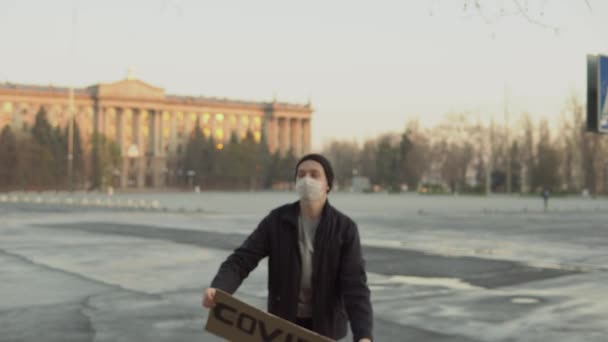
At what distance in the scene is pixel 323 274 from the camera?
158 inches

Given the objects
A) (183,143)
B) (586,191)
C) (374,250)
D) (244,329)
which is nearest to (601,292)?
(374,250)

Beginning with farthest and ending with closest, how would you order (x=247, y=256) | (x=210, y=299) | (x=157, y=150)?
(x=157, y=150) → (x=247, y=256) → (x=210, y=299)

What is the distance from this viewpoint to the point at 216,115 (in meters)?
164

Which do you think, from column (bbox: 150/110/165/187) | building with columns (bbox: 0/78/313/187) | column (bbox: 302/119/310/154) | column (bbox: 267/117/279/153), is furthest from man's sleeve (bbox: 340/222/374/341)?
column (bbox: 302/119/310/154)

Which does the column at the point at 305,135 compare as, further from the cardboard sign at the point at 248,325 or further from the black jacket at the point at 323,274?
the cardboard sign at the point at 248,325

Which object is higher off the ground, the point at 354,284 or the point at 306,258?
the point at 306,258

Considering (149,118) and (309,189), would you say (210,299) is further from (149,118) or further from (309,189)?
(149,118)

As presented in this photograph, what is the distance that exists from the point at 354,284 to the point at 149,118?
15462 cm

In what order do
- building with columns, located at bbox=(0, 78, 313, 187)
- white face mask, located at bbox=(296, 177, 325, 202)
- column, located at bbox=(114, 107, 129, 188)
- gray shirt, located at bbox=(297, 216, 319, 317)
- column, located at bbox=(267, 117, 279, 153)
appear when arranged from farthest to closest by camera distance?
column, located at bbox=(267, 117, 279, 153) → column, located at bbox=(114, 107, 129, 188) → building with columns, located at bbox=(0, 78, 313, 187) → gray shirt, located at bbox=(297, 216, 319, 317) → white face mask, located at bbox=(296, 177, 325, 202)

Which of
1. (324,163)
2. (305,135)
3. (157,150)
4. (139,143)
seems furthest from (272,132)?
(324,163)

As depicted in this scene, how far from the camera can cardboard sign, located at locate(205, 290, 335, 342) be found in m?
3.56

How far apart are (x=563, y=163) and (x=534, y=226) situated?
257 feet

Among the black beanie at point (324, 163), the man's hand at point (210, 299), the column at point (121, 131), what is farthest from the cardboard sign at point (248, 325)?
the column at point (121, 131)

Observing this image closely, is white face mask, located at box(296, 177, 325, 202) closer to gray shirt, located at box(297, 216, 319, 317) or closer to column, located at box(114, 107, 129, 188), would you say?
gray shirt, located at box(297, 216, 319, 317)
